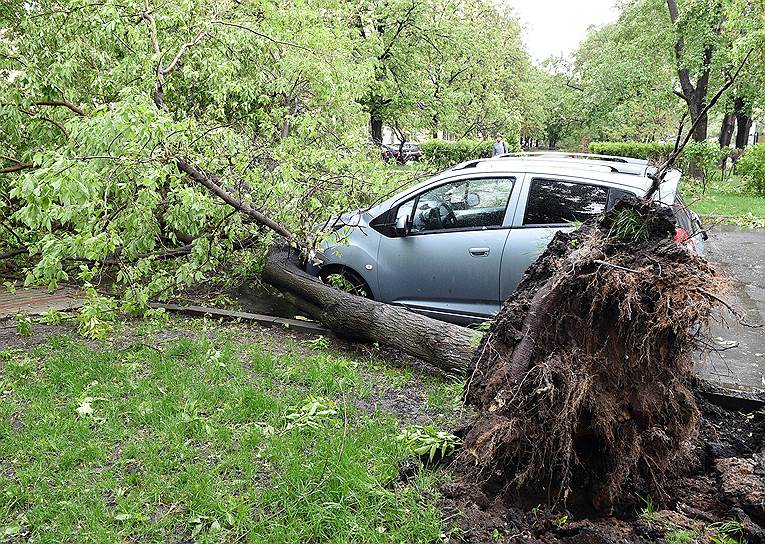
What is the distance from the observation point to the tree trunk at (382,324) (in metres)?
4.83

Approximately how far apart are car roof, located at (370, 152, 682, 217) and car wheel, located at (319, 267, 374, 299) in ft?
2.66

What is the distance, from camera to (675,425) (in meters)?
2.81

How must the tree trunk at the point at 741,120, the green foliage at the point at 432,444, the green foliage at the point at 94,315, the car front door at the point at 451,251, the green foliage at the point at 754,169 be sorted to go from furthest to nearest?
the tree trunk at the point at 741,120 → the green foliage at the point at 754,169 → the car front door at the point at 451,251 → the green foliage at the point at 94,315 → the green foliage at the point at 432,444

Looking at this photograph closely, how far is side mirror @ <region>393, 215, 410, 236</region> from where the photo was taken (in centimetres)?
603

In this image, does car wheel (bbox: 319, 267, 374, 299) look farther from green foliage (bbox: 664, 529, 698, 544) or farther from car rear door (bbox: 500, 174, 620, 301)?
green foliage (bbox: 664, 529, 698, 544)

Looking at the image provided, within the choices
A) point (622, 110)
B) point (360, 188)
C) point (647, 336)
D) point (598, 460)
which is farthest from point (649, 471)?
point (622, 110)

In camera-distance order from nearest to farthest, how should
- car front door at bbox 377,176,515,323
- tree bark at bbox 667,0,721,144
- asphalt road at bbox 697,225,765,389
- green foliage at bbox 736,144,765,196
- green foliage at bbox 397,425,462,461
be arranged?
green foliage at bbox 397,425,462,461
asphalt road at bbox 697,225,765,389
car front door at bbox 377,176,515,323
green foliage at bbox 736,144,765,196
tree bark at bbox 667,0,721,144

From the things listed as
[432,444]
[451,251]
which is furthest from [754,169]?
[432,444]

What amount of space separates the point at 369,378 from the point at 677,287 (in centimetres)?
280

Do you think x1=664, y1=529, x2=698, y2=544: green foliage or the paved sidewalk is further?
the paved sidewalk

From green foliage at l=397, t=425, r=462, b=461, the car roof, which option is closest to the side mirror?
the car roof

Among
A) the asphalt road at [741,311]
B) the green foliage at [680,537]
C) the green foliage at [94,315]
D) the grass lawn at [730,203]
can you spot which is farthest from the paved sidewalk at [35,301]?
the grass lawn at [730,203]

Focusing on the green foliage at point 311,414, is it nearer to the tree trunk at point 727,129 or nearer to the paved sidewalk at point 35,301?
the paved sidewalk at point 35,301

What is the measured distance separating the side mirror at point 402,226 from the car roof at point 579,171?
9.0 inches
